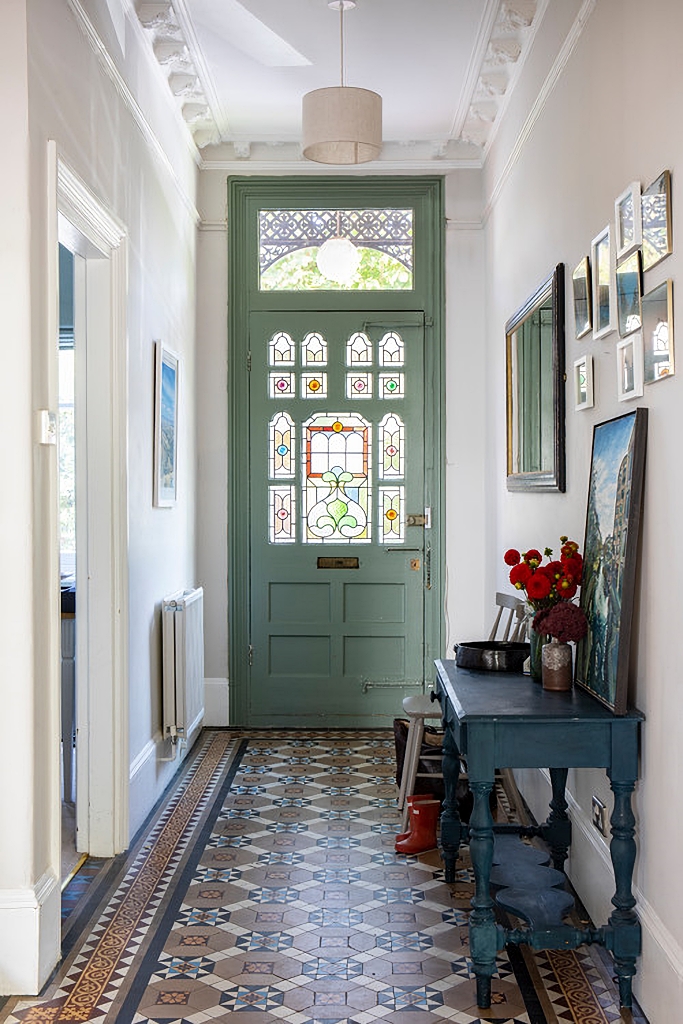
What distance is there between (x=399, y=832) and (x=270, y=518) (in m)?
2.43

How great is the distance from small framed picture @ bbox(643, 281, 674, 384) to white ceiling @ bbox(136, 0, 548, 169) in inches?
86.5

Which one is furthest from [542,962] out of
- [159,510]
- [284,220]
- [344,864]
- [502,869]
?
[284,220]

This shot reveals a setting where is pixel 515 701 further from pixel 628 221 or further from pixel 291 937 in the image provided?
pixel 628 221

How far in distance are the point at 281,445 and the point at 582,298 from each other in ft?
9.90

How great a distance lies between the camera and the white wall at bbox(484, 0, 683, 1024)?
8.53ft

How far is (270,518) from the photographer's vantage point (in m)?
6.33

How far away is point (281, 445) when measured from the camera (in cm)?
633

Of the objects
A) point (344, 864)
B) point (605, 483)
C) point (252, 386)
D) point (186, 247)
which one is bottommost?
point (344, 864)

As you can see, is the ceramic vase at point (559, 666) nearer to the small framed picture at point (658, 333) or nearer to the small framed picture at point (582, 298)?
the small framed picture at point (658, 333)

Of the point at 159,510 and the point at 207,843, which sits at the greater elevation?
the point at 159,510

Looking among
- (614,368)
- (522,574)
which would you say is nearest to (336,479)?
(522,574)

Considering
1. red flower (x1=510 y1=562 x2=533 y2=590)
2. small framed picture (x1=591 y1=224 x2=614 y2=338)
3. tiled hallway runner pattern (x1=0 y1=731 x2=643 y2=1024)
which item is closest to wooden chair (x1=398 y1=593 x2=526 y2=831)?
tiled hallway runner pattern (x1=0 y1=731 x2=643 y2=1024)

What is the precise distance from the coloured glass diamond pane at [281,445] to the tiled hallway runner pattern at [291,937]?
2.11 meters

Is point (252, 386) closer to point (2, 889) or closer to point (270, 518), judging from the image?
point (270, 518)
